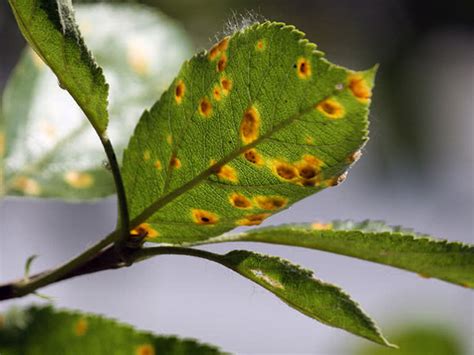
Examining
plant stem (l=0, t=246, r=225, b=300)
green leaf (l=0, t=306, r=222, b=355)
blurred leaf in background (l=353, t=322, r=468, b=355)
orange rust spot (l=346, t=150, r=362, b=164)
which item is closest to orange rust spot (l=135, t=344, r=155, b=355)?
green leaf (l=0, t=306, r=222, b=355)

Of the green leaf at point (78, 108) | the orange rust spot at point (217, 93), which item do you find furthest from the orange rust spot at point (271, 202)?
the green leaf at point (78, 108)

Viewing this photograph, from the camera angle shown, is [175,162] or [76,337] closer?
[175,162]

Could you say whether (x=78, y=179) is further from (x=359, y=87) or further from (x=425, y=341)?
(x=425, y=341)

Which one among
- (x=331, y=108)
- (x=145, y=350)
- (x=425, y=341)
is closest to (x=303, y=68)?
(x=331, y=108)

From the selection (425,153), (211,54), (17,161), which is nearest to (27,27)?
(211,54)

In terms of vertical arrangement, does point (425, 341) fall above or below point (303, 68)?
above

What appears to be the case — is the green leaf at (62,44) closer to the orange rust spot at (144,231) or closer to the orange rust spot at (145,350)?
the orange rust spot at (144,231)

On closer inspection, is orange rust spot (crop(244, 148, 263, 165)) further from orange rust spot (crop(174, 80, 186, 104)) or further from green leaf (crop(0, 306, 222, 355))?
green leaf (crop(0, 306, 222, 355))
